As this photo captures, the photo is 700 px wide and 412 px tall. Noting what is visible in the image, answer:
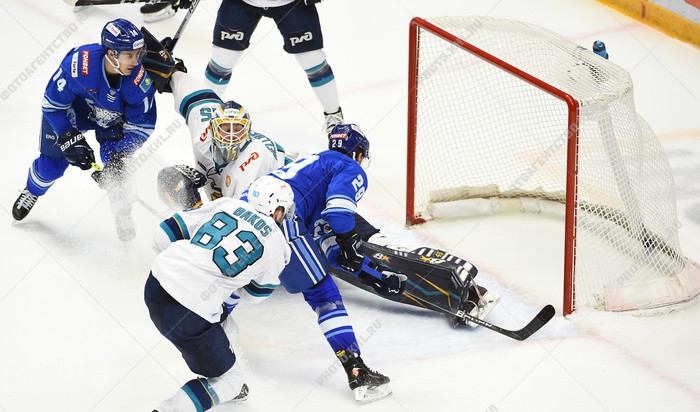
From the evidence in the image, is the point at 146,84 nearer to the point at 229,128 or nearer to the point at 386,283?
the point at 229,128

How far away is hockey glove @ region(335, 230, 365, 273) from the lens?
3432 millimetres

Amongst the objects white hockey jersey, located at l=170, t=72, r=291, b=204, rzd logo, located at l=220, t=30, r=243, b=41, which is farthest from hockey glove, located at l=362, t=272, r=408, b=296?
rzd logo, located at l=220, t=30, r=243, b=41

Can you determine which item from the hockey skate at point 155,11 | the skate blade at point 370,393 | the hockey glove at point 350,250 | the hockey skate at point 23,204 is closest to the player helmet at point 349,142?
the hockey glove at point 350,250

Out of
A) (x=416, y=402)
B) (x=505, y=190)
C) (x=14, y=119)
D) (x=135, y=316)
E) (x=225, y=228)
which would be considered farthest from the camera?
(x=14, y=119)

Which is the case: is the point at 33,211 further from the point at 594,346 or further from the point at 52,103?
the point at 594,346

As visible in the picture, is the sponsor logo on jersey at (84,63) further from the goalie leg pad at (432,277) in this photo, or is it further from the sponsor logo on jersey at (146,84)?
the goalie leg pad at (432,277)

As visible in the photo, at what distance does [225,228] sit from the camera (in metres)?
3.07

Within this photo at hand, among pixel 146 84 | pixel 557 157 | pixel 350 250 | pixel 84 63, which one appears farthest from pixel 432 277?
pixel 84 63

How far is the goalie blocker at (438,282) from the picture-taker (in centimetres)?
380

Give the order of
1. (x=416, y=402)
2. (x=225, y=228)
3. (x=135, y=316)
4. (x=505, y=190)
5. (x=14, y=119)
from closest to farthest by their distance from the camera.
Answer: (x=225, y=228) < (x=416, y=402) < (x=135, y=316) < (x=505, y=190) < (x=14, y=119)

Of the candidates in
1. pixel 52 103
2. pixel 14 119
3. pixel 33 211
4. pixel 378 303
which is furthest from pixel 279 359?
pixel 14 119

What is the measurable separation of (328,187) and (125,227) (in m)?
1.35

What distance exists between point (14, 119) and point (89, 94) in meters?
1.71

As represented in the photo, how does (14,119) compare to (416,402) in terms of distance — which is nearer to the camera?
(416,402)
